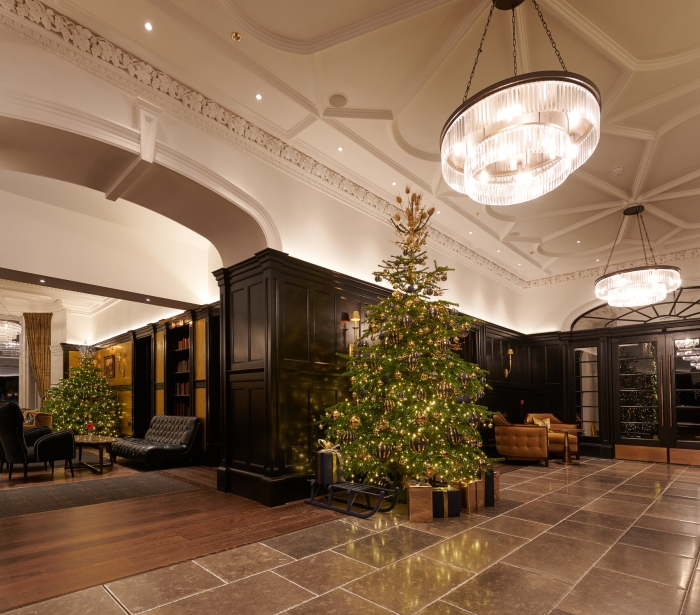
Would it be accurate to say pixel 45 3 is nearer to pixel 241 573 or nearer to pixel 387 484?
pixel 241 573

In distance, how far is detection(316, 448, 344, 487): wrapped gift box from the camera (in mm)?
5242

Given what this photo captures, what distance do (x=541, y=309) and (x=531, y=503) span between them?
7320 mm

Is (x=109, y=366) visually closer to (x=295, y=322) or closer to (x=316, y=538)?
(x=295, y=322)

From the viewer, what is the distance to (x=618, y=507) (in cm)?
534

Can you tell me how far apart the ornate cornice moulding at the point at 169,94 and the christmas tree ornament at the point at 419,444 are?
12.0 feet

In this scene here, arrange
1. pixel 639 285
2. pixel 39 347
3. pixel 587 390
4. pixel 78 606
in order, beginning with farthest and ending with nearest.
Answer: pixel 39 347 → pixel 587 390 → pixel 639 285 → pixel 78 606

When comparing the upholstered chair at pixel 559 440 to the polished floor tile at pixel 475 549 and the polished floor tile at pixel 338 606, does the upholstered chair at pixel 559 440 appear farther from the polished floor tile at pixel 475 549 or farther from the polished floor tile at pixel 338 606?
the polished floor tile at pixel 338 606

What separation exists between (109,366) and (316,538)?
1099 cm

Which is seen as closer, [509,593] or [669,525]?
[509,593]

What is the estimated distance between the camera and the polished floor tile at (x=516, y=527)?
13.9 feet

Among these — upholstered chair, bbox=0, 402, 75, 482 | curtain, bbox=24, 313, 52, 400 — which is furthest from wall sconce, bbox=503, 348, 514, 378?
curtain, bbox=24, 313, 52, 400

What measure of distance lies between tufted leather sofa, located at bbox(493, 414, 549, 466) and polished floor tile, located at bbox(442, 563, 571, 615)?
18.4 feet

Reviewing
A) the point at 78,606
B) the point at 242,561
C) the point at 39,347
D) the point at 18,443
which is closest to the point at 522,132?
the point at 242,561

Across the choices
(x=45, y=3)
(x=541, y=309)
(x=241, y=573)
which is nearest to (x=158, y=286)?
(x=45, y=3)
